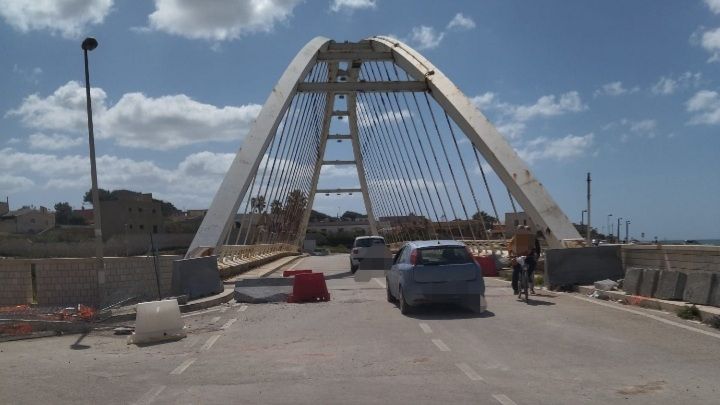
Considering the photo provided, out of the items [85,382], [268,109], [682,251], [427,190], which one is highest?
[268,109]

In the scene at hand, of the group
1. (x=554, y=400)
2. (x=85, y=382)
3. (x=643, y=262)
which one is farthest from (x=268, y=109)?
(x=554, y=400)

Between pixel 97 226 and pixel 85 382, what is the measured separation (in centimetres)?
734

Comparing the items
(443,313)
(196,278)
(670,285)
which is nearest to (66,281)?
(196,278)

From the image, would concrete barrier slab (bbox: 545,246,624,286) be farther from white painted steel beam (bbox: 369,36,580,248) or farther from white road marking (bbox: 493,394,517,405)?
white road marking (bbox: 493,394,517,405)

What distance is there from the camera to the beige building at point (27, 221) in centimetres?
4659

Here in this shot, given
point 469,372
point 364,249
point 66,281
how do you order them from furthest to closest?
point 364,249 → point 66,281 → point 469,372

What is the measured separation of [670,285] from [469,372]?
7511 mm

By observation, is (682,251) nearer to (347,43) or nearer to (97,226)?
(97,226)

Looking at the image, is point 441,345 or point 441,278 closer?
point 441,345

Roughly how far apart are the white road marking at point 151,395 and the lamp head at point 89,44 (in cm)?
960

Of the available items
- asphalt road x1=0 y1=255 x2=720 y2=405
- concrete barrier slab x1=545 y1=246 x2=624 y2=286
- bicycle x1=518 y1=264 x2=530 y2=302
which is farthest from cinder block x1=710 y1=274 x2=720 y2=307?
concrete barrier slab x1=545 y1=246 x2=624 y2=286

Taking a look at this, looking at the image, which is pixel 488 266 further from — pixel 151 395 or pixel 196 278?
pixel 151 395

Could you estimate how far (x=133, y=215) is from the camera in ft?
78.4

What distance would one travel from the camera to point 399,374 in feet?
28.0
